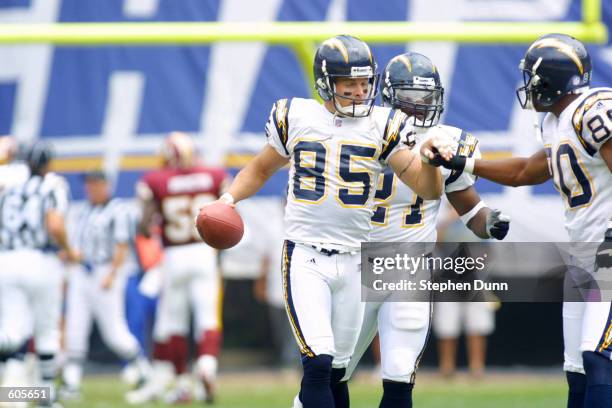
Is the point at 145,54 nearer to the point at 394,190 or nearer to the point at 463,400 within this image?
the point at 463,400

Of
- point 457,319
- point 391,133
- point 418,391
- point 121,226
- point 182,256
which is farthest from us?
point 457,319

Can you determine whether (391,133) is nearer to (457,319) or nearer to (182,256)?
(182,256)

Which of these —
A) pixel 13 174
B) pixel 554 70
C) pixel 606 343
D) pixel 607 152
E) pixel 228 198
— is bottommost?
pixel 606 343

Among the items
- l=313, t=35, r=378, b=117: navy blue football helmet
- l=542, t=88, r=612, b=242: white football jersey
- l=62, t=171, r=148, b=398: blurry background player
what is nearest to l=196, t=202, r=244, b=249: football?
l=313, t=35, r=378, b=117: navy blue football helmet

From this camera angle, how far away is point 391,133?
504 centimetres

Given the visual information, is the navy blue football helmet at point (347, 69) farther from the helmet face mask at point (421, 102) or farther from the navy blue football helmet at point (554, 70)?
the navy blue football helmet at point (554, 70)

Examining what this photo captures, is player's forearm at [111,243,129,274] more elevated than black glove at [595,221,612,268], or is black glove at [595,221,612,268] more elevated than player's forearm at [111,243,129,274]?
black glove at [595,221,612,268]

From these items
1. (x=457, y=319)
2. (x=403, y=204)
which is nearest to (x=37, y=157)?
(x=403, y=204)

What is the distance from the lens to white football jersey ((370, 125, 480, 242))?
539 centimetres

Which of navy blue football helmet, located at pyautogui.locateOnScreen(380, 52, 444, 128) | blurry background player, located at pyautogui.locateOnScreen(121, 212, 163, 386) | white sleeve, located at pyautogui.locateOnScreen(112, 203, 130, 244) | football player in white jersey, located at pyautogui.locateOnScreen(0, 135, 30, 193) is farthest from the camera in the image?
blurry background player, located at pyautogui.locateOnScreen(121, 212, 163, 386)

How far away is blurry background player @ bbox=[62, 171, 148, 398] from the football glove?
4703mm

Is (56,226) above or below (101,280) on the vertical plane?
above

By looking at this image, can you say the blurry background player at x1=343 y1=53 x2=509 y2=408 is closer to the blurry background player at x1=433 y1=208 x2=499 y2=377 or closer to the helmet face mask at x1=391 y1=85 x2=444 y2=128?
the helmet face mask at x1=391 y1=85 x2=444 y2=128

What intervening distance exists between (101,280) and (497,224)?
515cm
